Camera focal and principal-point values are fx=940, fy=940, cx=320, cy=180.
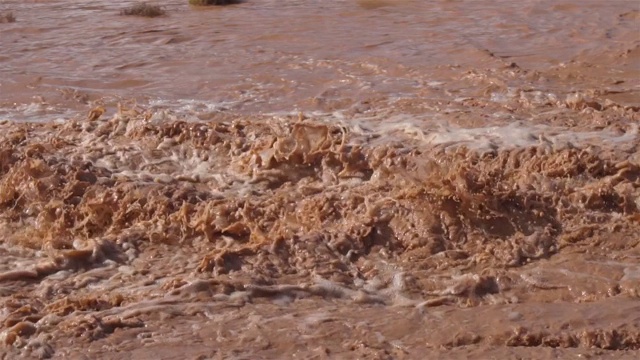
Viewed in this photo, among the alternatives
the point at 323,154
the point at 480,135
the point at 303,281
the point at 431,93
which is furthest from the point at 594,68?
the point at 303,281

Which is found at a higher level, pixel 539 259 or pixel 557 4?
pixel 557 4

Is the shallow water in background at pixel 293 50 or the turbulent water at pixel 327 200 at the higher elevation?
the shallow water in background at pixel 293 50

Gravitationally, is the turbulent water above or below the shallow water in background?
below

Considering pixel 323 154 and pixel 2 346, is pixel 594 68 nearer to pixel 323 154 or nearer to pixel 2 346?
pixel 323 154

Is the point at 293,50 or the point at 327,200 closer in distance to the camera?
the point at 327,200

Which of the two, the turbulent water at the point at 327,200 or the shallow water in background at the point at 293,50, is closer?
the turbulent water at the point at 327,200

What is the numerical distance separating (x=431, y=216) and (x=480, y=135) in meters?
1.38

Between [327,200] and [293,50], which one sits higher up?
[293,50]

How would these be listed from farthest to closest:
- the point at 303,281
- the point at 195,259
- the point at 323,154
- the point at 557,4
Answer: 1. the point at 557,4
2. the point at 323,154
3. the point at 195,259
4. the point at 303,281

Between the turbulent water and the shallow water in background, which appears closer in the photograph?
the turbulent water

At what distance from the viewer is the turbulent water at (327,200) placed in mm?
4824

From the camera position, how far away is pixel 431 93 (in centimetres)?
855

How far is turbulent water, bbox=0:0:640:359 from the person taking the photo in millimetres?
4824

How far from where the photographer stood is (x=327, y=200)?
6379 mm
